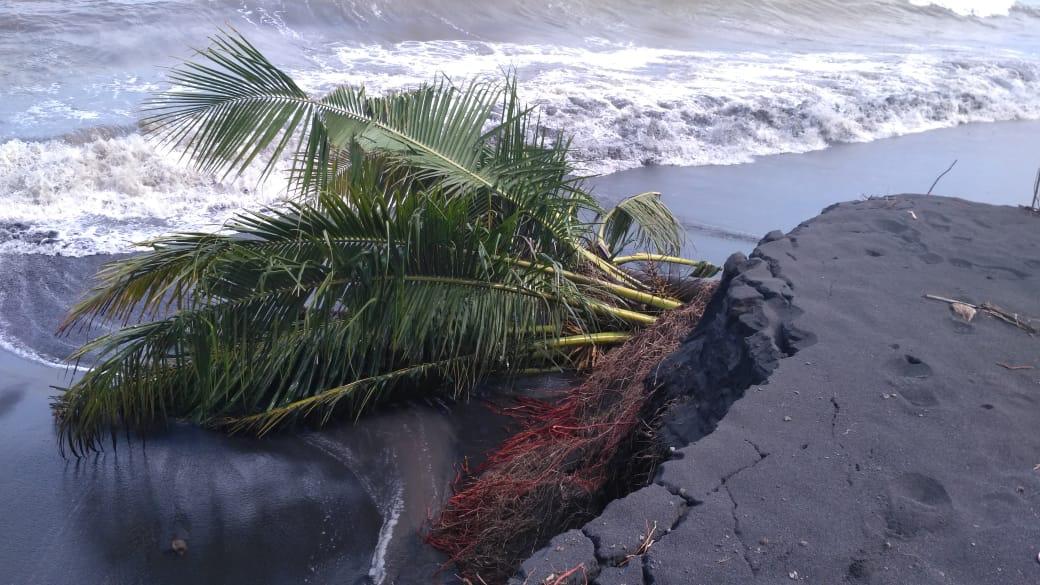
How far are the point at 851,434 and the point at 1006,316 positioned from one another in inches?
54.5

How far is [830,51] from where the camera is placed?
18.5 m

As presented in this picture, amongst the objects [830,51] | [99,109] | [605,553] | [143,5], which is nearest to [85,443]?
[605,553]

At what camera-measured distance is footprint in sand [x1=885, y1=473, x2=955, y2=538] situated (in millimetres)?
2875

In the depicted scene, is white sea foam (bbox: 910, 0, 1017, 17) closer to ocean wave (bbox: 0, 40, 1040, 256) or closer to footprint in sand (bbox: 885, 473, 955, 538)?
ocean wave (bbox: 0, 40, 1040, 256)

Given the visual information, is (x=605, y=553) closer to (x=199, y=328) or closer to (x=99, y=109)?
(x=199, y=328)

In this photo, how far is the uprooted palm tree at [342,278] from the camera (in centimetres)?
439

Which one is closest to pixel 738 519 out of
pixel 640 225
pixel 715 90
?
pixel 640 225

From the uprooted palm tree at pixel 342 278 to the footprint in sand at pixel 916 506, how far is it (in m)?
2.18

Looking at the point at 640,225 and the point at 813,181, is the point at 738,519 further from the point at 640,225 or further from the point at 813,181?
the point at 813,181

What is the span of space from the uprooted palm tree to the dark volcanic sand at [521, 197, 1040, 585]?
1058 millimetres

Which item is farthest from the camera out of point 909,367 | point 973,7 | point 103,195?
point 973,7

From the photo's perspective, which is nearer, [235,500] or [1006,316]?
[1006,316]

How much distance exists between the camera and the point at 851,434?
3348mm

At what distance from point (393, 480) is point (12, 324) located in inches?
130
